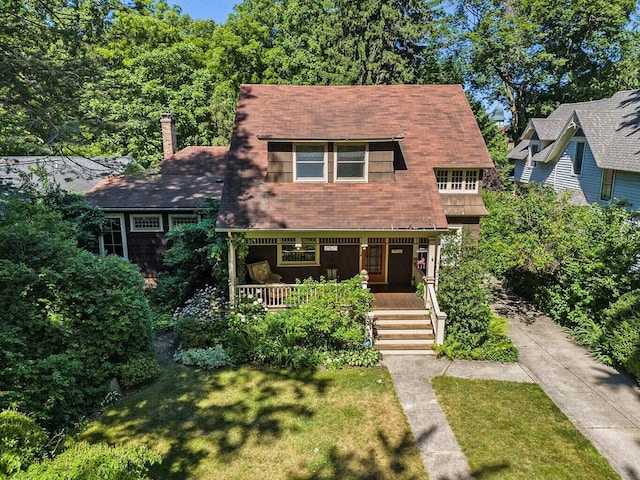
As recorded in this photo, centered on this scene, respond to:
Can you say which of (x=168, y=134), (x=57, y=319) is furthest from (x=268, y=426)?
(x=168, y=134)

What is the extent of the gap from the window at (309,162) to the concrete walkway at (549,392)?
5.88 meters

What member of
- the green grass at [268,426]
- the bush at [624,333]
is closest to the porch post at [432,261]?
the green grass at [268,426]

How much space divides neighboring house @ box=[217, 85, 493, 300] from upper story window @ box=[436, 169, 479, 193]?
0.04 m

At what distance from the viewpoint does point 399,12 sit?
2684cm

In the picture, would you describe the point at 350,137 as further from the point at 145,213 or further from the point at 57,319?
the point at 145,213

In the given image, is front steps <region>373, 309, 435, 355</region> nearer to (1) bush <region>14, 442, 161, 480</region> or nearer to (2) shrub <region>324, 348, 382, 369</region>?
(2) shrub <region>324, 348, 382, 369</region>

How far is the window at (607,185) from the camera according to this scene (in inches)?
747

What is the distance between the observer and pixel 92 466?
3977mm

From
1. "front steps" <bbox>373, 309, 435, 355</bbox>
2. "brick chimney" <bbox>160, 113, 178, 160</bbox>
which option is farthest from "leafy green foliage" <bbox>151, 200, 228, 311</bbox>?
"brick chimney" <bbox>160, 113, 178, 160</bbox>

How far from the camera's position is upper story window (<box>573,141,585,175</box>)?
21.8 m

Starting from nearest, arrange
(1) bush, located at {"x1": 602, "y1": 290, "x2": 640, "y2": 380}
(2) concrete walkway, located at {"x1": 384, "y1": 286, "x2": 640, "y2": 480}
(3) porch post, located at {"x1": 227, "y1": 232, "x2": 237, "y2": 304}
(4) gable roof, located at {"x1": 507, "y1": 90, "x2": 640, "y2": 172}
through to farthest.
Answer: (2) concrete walkway, located at {"x1": 384, "y1": 286, "x2": 640, "y2": 480}, (1) bush, located at {"x1": 602, "y1": 290, "x2": 640, "y2": 380}, (3) porch post, located at {"x1": 227, "y1": 232, "x2": 237, "y2": 304}, (4) gable roof, located at {"x1": 507, "y1": 90, "x2": 640, "y2": 172}

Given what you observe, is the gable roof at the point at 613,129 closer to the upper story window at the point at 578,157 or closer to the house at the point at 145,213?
the upper story window at the point at 578,157

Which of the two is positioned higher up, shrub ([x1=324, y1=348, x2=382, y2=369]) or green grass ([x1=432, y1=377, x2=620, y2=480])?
shrub ([x1=324, y1=348, x2=382, y2=369])

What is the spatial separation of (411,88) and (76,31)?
12243mm
